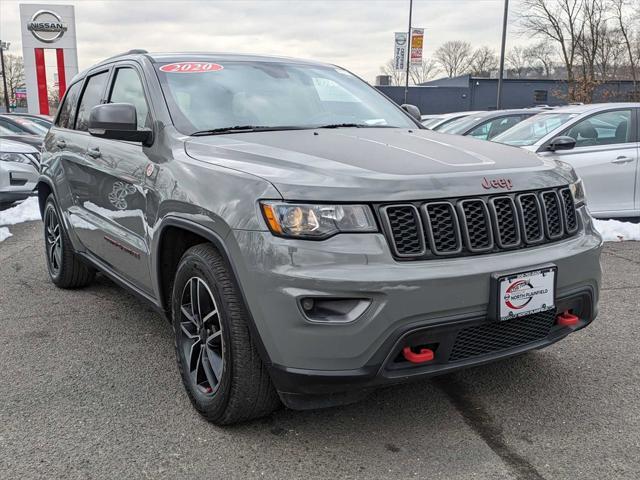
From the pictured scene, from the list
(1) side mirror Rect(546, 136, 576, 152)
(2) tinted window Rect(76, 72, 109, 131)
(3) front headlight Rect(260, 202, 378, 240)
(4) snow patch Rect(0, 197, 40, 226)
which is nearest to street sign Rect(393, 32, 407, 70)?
(4) snow patch Rect(0, 197, 40, 226)

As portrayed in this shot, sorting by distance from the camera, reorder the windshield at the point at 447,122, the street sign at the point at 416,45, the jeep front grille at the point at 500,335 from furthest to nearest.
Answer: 1. the street sign at the point at 416,45
2. the windshield at the point at 447,122
3. the jeep front grille at the point at 500,335

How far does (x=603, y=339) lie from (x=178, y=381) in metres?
2.65

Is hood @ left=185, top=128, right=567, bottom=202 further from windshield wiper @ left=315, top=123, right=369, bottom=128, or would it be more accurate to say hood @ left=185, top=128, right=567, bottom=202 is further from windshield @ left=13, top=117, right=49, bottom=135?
windshield @ left=13, top=117, right=49, bottom=135

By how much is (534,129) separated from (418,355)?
5.95 m

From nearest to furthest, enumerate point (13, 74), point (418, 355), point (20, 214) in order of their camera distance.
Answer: point (418, 355)
point (20, 214)
point (13, 74)

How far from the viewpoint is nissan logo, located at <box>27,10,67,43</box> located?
27.1 meters

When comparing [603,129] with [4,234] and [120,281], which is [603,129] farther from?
[4,234]

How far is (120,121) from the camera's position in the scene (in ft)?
10.6

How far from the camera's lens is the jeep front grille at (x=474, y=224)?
7.96ft

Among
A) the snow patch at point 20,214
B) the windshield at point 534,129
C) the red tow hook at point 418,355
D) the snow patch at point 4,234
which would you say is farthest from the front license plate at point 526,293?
the snow patch at point 20,214

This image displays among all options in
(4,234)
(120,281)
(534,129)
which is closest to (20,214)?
(4,234)

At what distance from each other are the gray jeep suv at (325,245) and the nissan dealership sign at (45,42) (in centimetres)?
2658

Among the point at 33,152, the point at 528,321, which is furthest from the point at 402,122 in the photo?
the point at 33,152

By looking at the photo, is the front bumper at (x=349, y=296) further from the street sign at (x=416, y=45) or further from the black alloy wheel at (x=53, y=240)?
the street sign at (x=416, y=45)
